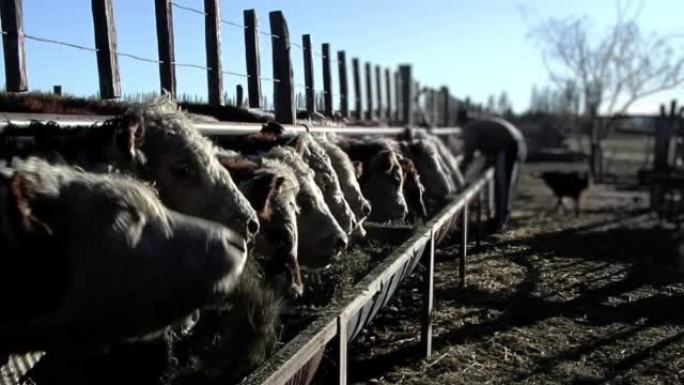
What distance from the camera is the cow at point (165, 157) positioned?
13.1 ft

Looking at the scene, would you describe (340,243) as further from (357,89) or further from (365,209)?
(357,89)

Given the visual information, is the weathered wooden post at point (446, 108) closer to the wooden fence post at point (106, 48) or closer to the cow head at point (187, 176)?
the wooden fence post at point (106, 48)

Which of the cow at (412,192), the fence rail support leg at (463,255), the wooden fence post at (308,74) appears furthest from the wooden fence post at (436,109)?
the cow at (412,192)

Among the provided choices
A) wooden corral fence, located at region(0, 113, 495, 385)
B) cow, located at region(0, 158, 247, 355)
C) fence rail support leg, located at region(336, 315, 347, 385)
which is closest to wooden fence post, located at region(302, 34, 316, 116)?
wooden corral fence, located at region(0, 113, 495, 385)

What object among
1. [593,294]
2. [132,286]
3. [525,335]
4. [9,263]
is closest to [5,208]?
[9,263]

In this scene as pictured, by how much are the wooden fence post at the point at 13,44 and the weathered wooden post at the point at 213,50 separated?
2317mm

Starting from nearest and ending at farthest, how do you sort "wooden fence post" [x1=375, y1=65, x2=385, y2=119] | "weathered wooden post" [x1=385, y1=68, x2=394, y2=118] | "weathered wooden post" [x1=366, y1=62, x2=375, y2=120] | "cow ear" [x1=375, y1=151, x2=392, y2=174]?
"cow ear" [x1=375, y1=151, x2=392, y2=174] < "weathered wooden post" [x1=366, y1=62, x2=375, y2=120] < "wooden fence post" [x1=375, y1=65, x2=385, y2=119] < "weathered wooden post" [x1=385, y1=68, x2=394, y2=118]

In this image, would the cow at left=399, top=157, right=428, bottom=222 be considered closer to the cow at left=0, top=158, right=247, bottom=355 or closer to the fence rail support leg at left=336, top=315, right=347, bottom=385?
the fence rail support leg at left=336, top=315, right=347, bottom=385

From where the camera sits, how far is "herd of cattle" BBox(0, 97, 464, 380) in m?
2.75

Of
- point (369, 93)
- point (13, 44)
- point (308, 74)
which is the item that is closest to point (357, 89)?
point (369, 93)

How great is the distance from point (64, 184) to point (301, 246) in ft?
8.13

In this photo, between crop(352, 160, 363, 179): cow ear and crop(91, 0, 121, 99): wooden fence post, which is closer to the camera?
crop(91, 0, 121, 99): wooden fence post

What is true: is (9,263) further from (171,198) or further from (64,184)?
(171,198)

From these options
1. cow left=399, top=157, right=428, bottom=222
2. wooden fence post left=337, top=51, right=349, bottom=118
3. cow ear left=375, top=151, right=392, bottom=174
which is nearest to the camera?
cow ear left=375, top=151, right=392, bottom=174
